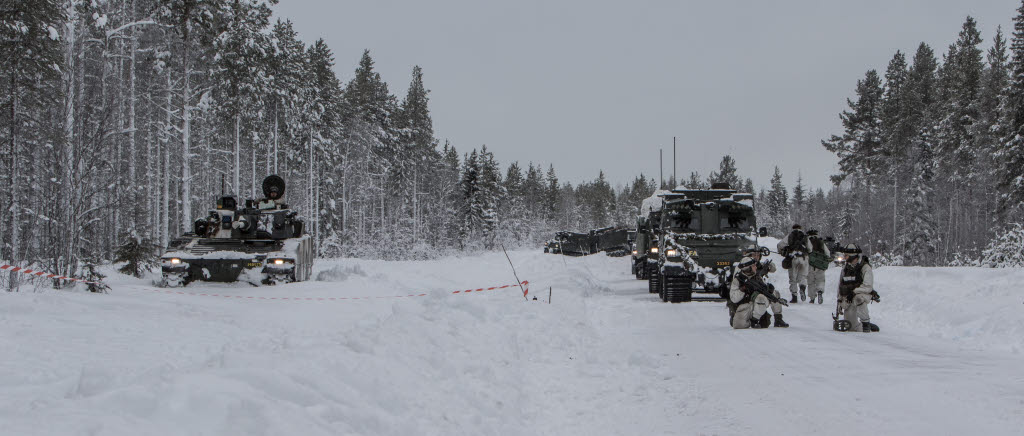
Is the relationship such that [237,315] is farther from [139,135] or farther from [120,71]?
[139,135]

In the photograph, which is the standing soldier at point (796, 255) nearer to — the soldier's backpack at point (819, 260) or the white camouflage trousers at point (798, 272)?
the white camouflage trousers at point (798, 272)

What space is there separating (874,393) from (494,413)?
3.51 metres

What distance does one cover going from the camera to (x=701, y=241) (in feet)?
47.4

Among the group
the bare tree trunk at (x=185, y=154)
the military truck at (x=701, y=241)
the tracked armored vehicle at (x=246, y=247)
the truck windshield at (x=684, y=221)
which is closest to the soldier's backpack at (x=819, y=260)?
the military truck at (x=701, y=241)

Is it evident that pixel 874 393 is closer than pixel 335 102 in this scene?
Yes

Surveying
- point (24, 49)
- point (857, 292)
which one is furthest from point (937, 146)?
point (24, 49)

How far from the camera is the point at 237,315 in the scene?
882 cm

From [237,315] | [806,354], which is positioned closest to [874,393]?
[806,354]

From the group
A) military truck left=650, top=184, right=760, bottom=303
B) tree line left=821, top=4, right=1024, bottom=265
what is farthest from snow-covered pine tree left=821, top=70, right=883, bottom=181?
military truck left=650, top=184, right=760, bottom=303

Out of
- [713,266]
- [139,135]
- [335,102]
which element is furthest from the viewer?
[335,102]

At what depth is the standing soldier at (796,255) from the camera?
14508mm

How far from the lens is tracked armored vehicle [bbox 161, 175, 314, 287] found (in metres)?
12.2

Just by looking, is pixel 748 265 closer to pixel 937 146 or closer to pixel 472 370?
pixel 472 370

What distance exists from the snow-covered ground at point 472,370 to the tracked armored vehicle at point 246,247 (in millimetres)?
1295
